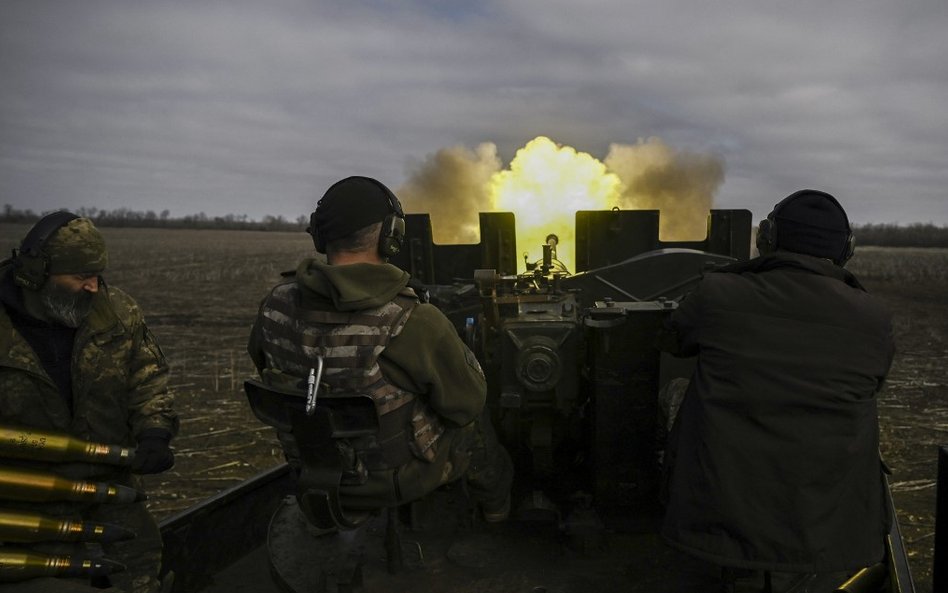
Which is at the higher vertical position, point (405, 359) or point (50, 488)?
point (405, 359)

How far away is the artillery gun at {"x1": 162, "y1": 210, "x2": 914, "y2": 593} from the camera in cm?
402

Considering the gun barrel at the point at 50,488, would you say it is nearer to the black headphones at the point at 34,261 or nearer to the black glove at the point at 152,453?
the black glove at the point at 152,453

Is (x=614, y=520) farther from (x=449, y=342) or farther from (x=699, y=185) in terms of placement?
(x=699, y=185)

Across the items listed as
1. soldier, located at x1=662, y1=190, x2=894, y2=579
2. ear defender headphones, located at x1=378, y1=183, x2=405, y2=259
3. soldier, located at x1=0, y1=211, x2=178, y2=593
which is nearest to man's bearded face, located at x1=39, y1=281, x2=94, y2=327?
soldier, located at x1=0, y1=211, x2=178, y2=593

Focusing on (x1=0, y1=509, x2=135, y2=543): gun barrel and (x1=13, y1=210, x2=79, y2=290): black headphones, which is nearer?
(x1=0, y1=509, x2=135, y2=543): gun barrel

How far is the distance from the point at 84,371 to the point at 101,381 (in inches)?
3.7

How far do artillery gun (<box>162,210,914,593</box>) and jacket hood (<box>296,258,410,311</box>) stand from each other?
1.42 m

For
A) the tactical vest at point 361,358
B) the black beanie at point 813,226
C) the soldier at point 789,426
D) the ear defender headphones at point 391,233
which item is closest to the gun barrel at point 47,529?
the tactical vest at point 361,358

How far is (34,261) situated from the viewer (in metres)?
3.32

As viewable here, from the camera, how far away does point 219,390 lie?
37.0 feet

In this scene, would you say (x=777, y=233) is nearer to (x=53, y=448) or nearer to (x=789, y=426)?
(x=789, y=426)

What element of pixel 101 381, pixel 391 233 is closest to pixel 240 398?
pixel 101 381

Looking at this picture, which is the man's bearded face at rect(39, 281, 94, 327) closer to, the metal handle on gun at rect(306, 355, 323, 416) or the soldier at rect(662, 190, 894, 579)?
the metal handle on gun at rect(306, 355, 323, 416)

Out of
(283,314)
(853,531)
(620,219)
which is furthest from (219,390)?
(853,531)
